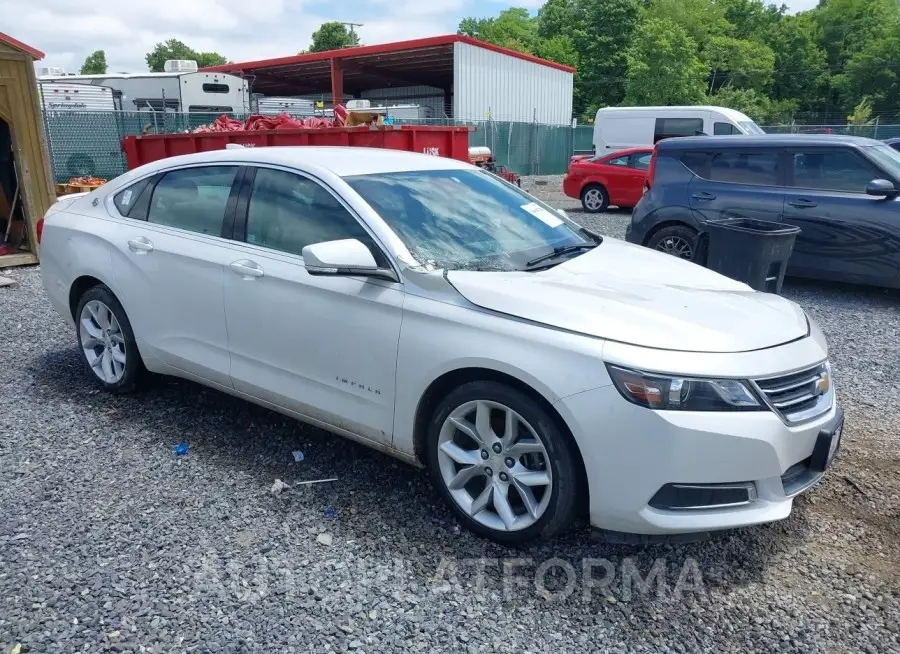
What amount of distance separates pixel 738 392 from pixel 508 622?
121cm

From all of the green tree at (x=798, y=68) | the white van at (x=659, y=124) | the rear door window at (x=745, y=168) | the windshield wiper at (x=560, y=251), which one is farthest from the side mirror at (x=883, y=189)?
the green tree at (x=798, y=68)

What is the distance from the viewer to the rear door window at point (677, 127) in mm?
19234

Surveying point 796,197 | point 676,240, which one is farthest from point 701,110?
point 796,197

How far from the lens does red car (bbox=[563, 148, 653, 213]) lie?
50.5 feet

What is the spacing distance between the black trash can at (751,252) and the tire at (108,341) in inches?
181

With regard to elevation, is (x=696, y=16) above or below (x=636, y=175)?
above

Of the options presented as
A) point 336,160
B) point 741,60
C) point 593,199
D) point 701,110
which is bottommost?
point 593,199

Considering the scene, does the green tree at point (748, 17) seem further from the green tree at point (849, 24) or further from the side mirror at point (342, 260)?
the side mirror at point (342, 260)

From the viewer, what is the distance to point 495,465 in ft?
10.1

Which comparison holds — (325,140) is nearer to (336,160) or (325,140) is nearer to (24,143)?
(24,143)

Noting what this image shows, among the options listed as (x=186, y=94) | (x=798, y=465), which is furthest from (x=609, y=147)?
(x=798, y=465)

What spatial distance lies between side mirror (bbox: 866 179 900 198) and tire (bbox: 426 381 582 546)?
6000mm

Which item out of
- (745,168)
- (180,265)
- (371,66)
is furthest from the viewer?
(371,66)

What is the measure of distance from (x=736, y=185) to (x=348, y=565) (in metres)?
6.79
